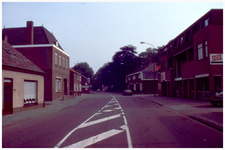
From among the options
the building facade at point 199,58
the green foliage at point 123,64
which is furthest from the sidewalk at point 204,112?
the green foliage at point 123,64

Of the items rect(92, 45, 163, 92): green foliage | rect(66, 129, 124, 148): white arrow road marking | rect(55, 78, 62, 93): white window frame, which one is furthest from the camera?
rect(92, 45, 163, 92): green foliage

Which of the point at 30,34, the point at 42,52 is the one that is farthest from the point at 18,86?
the point at 30,34

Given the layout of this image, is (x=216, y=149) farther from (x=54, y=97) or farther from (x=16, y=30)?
(x=16, y=30)

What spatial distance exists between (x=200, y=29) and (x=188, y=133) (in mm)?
19301

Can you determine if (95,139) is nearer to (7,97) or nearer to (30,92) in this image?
(7,97)

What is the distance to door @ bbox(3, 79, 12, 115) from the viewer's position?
46.6 feet

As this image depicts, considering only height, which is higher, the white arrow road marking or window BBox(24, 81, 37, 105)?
window BBox(24, 81, 37, 105)

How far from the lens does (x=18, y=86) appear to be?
15.9m

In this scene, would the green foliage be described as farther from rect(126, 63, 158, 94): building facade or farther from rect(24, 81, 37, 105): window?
rect(24, 81, 37, 105): window

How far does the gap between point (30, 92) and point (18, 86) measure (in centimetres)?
234

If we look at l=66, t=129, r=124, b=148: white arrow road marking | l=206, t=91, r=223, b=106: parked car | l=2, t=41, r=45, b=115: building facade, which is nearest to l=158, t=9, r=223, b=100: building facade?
l=206, t=91, r=223, b=106: parked car

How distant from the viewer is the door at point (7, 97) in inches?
559

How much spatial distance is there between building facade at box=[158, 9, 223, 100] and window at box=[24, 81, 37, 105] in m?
14.2

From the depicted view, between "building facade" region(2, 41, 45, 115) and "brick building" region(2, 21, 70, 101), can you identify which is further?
"brick building" region(2, 21, 70, 101)
